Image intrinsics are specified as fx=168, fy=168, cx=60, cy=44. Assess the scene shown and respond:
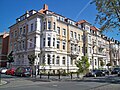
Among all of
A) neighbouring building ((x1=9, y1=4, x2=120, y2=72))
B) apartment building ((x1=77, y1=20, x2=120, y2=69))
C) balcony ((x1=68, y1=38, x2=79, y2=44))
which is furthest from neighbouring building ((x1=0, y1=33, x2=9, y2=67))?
apartment building ((x1=77, y1=20, x2=120, y2=69))

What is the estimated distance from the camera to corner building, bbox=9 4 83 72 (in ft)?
125

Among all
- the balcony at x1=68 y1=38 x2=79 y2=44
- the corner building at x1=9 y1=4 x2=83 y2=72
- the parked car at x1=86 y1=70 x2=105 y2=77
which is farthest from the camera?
the balcony at x1=68 y1=38 x2=79 y2=44

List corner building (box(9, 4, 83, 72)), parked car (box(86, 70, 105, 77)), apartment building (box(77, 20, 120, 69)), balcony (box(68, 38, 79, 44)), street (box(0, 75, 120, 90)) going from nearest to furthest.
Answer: street (box(0, 75, 120, 90)) < parked car (box(86, 70, 105, 77)) < corner building (box(9, 4, 83, 72)) < balcony (box(68, 38, 79, 44)) < apartment building (box(77, 20, 120, 69))

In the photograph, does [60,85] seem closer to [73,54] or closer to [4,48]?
[73,54]

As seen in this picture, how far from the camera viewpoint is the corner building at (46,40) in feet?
125

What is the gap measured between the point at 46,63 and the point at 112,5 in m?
24.6

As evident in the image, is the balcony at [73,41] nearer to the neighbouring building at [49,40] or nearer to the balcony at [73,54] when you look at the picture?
the neighbouring building at [49,40]

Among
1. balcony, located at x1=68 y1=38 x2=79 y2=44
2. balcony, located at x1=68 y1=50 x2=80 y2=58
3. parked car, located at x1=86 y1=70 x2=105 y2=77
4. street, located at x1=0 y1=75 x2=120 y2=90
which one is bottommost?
street, located at x1=0 y1=75 x2=120 y2=90

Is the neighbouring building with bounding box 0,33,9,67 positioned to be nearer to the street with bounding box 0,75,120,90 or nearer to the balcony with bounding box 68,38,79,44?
the balcony with bounding box 68,38,79,44

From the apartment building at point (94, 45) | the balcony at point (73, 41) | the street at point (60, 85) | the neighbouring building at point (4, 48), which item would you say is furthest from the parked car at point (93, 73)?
the neighbouring building at point (4, 48)

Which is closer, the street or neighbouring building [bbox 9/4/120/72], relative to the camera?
the street

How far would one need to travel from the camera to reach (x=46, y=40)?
126 feet

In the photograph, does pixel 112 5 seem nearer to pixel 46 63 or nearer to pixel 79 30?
pixel 46 63

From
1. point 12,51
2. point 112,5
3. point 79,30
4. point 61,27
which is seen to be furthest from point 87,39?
point 112,5
